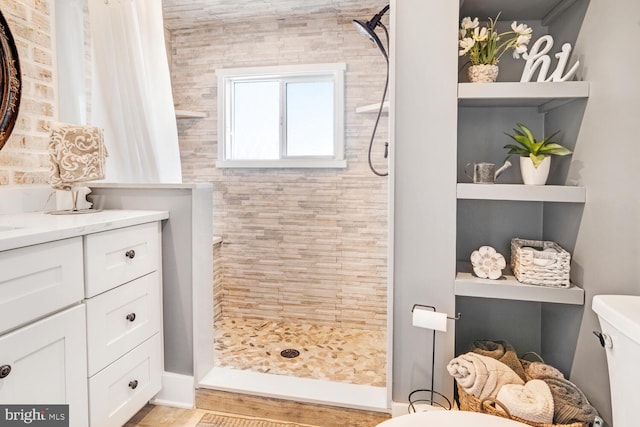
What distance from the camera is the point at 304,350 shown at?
2.63 meters

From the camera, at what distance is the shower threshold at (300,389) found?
5.90 ft

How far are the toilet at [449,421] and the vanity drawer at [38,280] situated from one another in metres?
1.09

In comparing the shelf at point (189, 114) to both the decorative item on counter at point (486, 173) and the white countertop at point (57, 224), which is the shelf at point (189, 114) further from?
the decorative item on counter at point (486, 173)

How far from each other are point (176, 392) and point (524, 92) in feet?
6.70

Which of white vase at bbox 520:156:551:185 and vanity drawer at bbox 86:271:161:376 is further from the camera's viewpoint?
white vase at bbox 520:156:551:185

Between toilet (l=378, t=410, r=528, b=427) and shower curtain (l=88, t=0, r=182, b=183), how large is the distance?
1.62 metres

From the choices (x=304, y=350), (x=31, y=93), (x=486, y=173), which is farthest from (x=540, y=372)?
(x=31, y=93)

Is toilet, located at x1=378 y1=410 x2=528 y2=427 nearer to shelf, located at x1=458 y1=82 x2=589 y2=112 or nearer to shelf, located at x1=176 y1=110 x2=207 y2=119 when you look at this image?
shelf, located at x1=458 y1=82 x2=589 y2=112

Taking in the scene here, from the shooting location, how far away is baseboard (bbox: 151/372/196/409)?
1.93m

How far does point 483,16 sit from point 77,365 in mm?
2201

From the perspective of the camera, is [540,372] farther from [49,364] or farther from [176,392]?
[49,364]

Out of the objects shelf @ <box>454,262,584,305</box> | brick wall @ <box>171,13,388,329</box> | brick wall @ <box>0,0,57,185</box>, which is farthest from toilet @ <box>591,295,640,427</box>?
brick wall @ <box>0,0,57,185</box>

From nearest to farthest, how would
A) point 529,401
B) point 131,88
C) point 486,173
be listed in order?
point 529,401 < point 486,173 < point 131,88

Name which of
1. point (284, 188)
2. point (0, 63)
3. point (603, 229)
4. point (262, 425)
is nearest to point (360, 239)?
point (284, 188)
